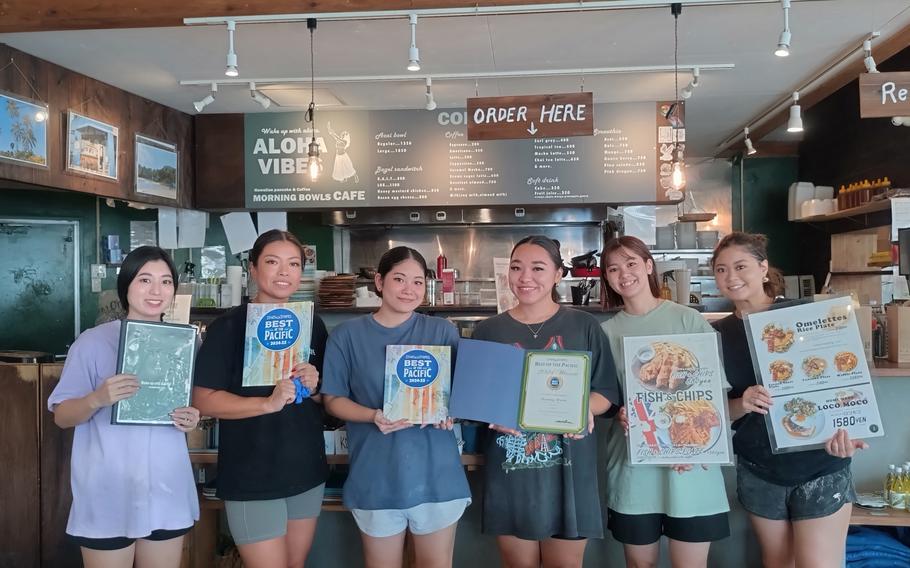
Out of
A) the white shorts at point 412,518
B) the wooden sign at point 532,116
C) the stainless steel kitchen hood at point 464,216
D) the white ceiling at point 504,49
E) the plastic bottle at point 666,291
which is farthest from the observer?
the stainless steel kitchen hood at point 464,216

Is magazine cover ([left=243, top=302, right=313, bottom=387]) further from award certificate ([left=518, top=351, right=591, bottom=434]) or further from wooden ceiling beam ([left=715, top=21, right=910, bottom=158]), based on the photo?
wooden ceiling beam ([left=715, top=21, right=910, bottom=158])

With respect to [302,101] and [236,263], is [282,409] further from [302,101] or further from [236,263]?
[236,263]

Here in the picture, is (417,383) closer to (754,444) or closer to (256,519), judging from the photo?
(256,519)

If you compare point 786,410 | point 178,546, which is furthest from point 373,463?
point 786,410

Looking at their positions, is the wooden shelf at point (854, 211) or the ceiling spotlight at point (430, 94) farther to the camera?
the wooden shelf at point (854, 211)

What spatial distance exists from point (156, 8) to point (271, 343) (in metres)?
2.28

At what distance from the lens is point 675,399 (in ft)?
6.95

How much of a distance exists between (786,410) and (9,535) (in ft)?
12.3

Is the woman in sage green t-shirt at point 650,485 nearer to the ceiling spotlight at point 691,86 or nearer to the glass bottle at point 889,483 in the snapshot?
the glass bottle at point 889,483

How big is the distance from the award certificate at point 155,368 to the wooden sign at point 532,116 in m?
2.29

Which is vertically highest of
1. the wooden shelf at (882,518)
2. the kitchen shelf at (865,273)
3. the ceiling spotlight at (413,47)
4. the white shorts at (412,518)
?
the ceiling spotlight at (413,47)

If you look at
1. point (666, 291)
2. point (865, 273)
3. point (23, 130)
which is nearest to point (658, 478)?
point (666, 291)

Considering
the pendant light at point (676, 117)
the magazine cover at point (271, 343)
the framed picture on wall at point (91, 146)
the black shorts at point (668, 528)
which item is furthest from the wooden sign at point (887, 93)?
the framed picture on wall at point (91, 146)

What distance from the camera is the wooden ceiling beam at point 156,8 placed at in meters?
3.25
